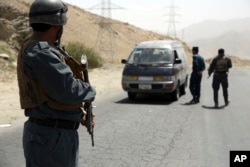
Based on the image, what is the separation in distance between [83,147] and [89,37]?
60152 mm

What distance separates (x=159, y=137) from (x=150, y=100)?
5975mm

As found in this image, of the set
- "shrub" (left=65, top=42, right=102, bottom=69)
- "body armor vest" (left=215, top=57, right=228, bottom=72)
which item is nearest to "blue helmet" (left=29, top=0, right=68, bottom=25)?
A: "body armor vest" (left=215, top=57, right=228, bottom=72)

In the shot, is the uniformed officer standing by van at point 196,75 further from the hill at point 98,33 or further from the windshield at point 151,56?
the hill at point 98,33

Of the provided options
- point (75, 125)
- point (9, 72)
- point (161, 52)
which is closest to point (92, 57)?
point (9, 72)

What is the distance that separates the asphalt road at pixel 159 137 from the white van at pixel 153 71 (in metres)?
0.89

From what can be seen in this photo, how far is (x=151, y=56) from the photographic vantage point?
46.5 feet

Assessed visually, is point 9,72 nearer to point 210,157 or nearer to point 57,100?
point 210,157

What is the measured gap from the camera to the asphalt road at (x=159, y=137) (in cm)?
639

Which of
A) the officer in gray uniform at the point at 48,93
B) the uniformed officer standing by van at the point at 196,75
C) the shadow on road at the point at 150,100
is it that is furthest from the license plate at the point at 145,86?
the officer in gray uniform at the point at 48,93

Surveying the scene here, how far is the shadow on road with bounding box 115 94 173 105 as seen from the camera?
44.2 ft

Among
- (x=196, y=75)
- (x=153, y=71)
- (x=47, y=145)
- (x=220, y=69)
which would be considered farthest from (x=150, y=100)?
(x=47, y=145)

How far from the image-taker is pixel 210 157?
6.62 meters

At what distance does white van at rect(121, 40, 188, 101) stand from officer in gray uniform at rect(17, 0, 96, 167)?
412 inches

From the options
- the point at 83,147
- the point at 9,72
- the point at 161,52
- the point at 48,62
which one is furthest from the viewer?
the point at 9,72
